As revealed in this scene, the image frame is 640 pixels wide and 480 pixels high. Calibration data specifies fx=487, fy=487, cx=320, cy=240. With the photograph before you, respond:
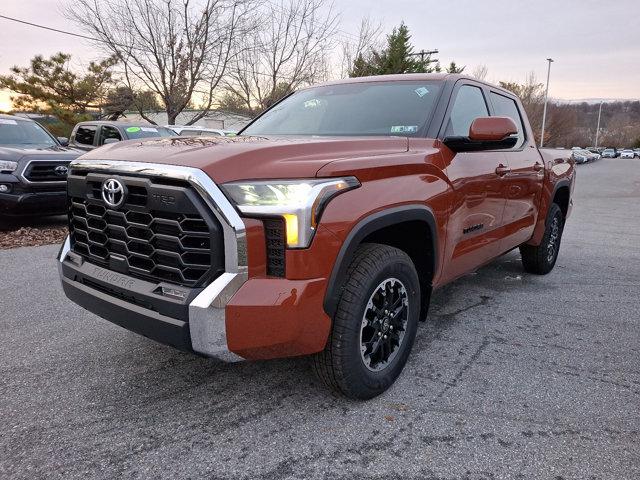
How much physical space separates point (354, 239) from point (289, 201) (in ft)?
1.26

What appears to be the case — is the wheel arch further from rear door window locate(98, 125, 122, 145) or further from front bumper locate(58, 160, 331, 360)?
rear door window locate(98, 125, 122, 145)

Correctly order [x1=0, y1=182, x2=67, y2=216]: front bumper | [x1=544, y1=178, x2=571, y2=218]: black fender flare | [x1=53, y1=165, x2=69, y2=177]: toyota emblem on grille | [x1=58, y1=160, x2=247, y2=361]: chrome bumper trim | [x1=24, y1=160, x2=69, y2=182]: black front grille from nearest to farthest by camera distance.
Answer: [x1=58, y1=160, x2=247, y2=361]: chrome bumper trim → [x1=544, y1=178, x2=571, y2=218]: black fender flare → [x1=0, y1=182, x2=67, y2=216]: front bumper → [x1=24, y1=160, x2=69, y2=182]: black front grille → [x1=53, y1=165, x2=69, y2=177]: toyota emblem on grille

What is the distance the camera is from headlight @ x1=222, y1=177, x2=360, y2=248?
2064 mm

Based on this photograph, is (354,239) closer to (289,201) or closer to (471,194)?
(289,201)

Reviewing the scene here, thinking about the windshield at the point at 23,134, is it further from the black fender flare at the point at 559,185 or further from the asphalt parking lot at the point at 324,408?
the black fender flare at the point at 559,185

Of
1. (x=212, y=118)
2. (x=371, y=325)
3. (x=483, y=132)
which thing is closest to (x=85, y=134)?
(x=483, y=132)

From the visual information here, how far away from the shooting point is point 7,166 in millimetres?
6828

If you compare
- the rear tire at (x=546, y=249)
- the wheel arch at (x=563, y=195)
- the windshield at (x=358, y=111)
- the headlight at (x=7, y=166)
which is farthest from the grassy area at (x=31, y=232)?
the wheel arch at (x=563, y=195)

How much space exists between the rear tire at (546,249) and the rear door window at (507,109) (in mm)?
1035

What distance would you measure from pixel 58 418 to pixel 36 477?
452 mm

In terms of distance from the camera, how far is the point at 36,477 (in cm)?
202

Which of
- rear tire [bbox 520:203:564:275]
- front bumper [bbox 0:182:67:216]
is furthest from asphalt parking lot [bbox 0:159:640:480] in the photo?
front bumper [bbox 0:182:67:216]

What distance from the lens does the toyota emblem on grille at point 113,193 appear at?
2.29 m

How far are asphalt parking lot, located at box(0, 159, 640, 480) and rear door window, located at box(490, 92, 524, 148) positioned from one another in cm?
171
